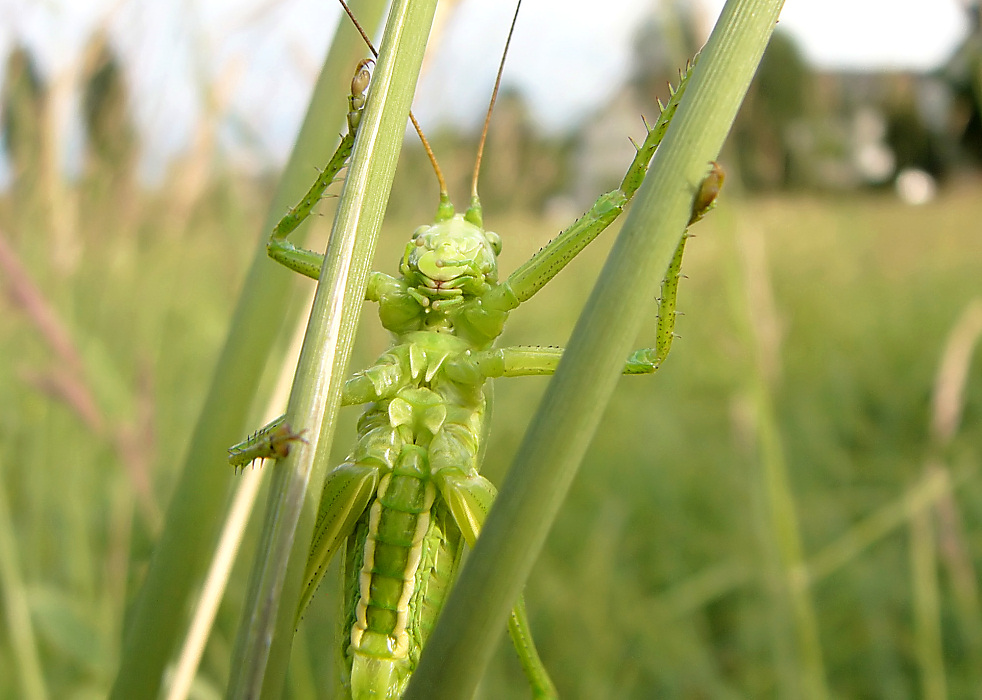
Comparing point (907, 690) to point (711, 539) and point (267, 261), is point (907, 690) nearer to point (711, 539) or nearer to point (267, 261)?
point (711, 539)

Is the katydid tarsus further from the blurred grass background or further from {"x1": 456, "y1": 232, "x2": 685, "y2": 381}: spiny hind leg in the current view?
the blurred grass background

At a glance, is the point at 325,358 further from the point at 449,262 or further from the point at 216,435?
the point at 449,262

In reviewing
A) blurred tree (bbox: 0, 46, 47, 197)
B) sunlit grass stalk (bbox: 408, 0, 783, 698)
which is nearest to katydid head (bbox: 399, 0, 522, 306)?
sunlit grass stalk (bbox: 408, 0, 783, 698)

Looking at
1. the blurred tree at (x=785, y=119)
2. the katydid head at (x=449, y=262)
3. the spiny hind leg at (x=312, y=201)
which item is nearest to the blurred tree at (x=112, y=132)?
the katydid head at (x=449, y=262)

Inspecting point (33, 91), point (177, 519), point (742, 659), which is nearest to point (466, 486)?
point (177, 519)

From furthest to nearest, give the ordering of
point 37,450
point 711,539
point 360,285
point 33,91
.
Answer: point 711,539, point 33,91, point 37,450, point 360,285

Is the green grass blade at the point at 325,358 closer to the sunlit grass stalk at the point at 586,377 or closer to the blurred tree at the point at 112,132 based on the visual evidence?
the sunlit grass stalk at the point at 586,377
